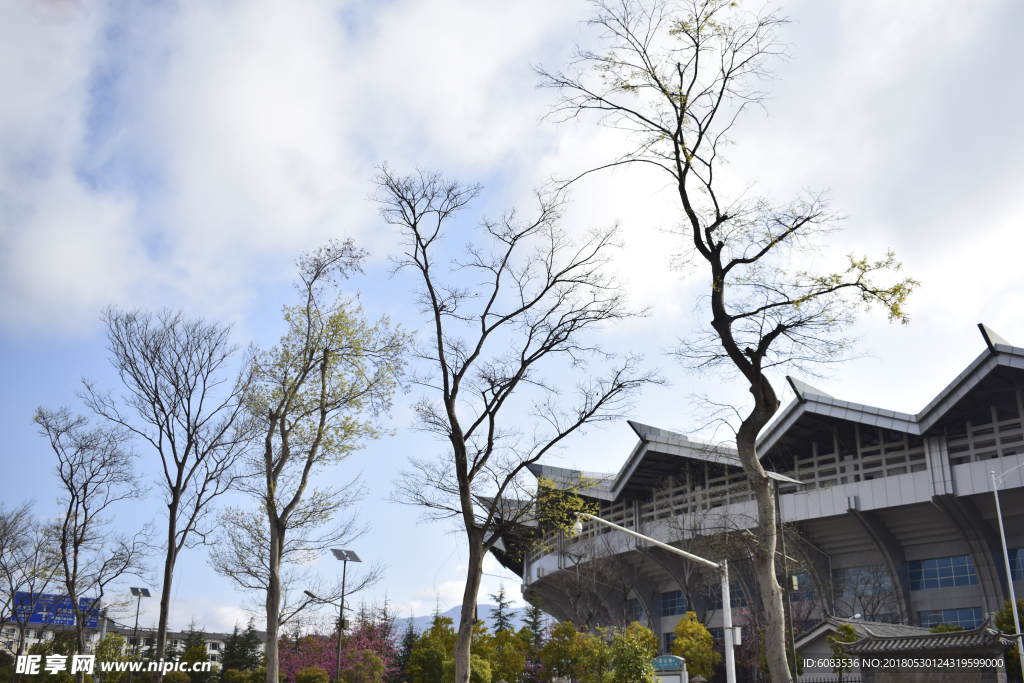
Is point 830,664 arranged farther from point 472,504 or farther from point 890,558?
point 472,504

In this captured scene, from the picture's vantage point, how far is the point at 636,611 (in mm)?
48062

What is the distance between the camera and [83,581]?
31859 mm

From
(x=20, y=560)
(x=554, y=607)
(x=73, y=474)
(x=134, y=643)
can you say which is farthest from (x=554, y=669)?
(x=134, y=643)

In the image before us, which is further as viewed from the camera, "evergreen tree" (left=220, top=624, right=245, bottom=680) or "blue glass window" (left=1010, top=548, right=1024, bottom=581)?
"evergreen tree" (left=220, top=624, right=245, bottom=680)

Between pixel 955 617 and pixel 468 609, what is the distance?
2580 cm

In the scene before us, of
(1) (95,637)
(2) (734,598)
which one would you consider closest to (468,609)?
(2) (734,598)

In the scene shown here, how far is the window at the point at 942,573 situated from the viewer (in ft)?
104

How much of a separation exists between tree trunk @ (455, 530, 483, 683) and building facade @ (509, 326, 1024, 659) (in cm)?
886

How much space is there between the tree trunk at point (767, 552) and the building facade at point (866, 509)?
12091 mm

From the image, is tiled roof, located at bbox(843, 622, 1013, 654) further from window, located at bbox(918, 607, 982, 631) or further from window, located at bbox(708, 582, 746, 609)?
window, located at bbox(708, 582, 746, 609)

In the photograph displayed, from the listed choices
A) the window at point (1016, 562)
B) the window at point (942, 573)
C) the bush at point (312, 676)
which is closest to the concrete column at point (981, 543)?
the window at point (1016, 562)

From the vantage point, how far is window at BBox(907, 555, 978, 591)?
104 ft

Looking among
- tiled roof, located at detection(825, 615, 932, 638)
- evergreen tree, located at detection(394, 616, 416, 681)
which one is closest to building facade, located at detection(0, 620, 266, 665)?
evergreen tree, located at detection(394, 616, 416, 681)

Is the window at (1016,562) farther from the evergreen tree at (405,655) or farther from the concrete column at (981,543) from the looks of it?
the evergreen tree at (405,655)
